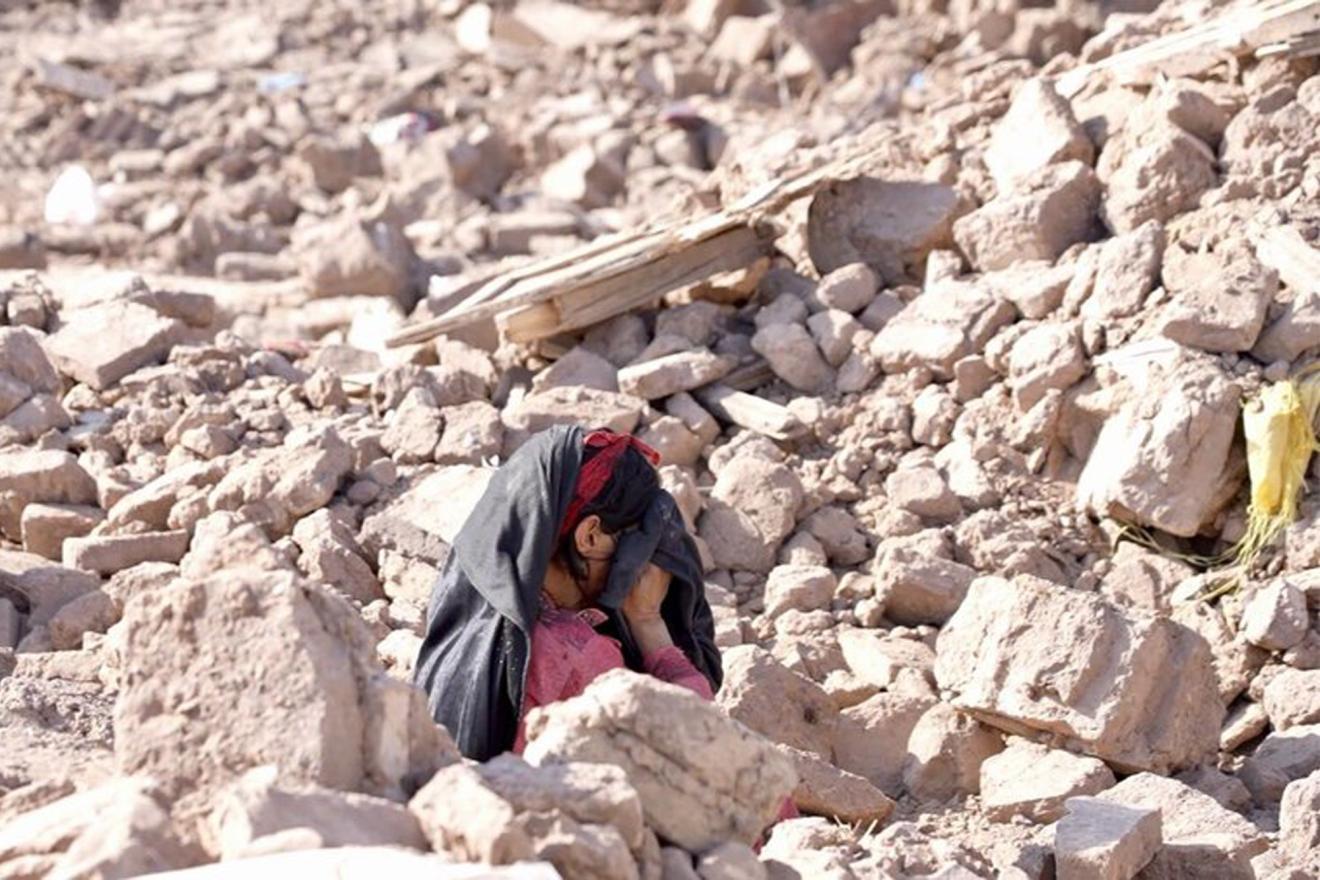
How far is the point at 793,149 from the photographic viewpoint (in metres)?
7.75

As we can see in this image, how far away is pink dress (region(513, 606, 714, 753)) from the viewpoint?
14.3ft

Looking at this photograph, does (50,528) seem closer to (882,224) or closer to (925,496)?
(925,496)

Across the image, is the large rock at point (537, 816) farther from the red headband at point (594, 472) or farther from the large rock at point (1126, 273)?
the large rock at point (1126, 273)

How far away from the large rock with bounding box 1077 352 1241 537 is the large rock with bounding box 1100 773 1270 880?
115 centimetres

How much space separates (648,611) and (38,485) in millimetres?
2455

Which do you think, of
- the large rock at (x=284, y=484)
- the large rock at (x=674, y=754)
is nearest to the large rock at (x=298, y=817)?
the large rock at (x=674, y=754)

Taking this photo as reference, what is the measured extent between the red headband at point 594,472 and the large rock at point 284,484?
5.60ft

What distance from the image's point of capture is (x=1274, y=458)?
5.70m

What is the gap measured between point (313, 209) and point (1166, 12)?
4878mm

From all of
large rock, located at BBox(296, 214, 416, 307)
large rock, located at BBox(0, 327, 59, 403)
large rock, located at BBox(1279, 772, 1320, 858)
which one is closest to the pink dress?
large rock, located at BBox(1279, 772, 1320, 858)

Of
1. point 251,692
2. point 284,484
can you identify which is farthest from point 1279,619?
point 251,692

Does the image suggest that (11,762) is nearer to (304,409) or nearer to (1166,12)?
(304,409)

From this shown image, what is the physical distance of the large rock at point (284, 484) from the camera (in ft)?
19.6

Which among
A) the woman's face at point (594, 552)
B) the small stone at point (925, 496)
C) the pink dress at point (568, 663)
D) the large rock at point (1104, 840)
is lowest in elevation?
the small stone at point (925, 496)
